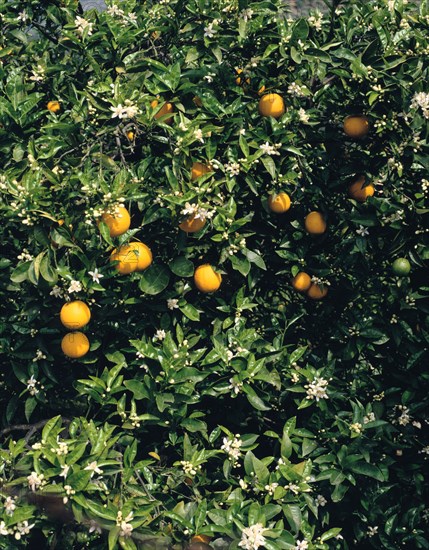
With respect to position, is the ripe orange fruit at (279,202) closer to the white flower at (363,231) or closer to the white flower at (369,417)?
the white flower at (363,231)

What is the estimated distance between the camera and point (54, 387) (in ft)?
9.68

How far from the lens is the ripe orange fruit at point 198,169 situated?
266 centimetres

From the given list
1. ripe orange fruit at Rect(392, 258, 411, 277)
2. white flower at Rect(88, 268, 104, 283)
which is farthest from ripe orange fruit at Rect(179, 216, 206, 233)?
ripe orange fruit at Rect(392, 258, 411, 277)

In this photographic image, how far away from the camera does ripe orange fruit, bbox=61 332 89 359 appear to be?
2.65 m

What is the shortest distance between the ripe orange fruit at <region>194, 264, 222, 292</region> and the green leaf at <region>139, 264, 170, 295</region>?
107 mm

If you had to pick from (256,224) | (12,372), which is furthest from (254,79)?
(12,372)

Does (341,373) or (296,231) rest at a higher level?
(296,231)

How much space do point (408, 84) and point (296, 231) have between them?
0.68m

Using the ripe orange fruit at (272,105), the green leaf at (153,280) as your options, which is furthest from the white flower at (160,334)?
the ripe orange fruit at (272,105)

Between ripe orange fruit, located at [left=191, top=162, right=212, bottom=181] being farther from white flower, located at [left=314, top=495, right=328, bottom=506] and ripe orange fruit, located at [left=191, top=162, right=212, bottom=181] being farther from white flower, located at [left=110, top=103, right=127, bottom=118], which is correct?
white flower, located at [left=314, top=495, right=328, bottom=506]

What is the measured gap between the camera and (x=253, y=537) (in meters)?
2.25

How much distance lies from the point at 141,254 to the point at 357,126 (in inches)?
34.1

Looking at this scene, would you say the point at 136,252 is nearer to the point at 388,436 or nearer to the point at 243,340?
the point at 243,340

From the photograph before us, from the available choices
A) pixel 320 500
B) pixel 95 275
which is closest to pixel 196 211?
pixel 95 275
